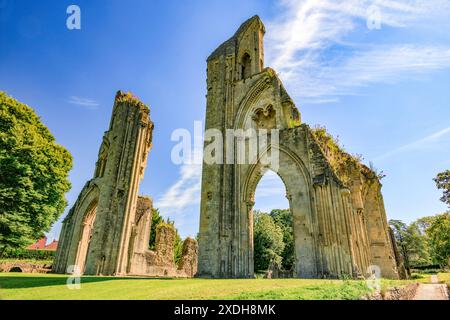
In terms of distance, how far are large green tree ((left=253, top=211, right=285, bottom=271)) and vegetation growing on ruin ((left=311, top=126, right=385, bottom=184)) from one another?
17.2m

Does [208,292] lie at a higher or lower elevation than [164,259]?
lower

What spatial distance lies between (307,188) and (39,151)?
19875 millimetres

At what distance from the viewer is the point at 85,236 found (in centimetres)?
1908

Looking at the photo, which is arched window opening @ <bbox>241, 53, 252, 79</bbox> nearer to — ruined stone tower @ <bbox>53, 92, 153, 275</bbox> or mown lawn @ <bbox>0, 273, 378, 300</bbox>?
ruined stone tower @ <bbox>53, 92, 153, 275</bbox>

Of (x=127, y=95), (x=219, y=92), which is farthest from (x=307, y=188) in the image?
(x=127, y=95)

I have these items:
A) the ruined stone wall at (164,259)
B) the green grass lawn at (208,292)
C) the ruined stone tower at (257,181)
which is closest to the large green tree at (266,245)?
the ruined stone wall at (164,259)

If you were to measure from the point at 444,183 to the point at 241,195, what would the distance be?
58.8 ft

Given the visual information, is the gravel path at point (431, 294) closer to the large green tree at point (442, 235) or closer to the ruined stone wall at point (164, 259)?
the ruined stone wall at point (164, 259)

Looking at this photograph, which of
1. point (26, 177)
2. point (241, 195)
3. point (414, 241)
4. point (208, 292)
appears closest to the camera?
point (208, 292)

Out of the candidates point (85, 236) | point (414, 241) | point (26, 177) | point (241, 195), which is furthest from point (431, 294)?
point (414, 241)

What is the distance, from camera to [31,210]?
64.2ft

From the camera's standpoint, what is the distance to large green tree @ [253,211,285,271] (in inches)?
1363

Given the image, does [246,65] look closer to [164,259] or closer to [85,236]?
[85,236]
